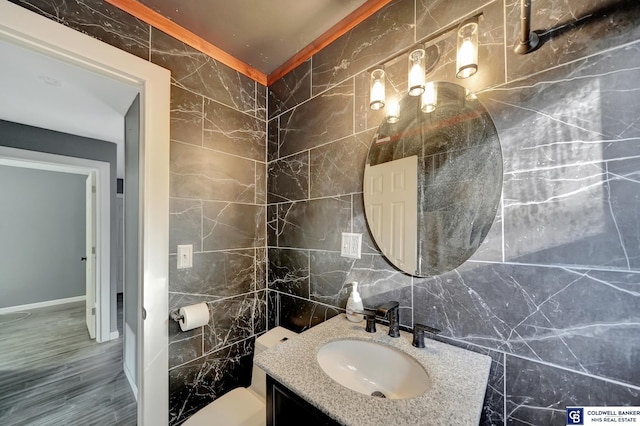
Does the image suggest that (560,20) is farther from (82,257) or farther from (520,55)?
(82,257)

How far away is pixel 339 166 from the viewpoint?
1249 mm

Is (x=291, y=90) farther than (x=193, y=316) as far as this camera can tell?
Yes

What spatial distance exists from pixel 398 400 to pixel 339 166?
0.99 meters

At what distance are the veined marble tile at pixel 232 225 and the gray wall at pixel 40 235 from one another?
4372 mm

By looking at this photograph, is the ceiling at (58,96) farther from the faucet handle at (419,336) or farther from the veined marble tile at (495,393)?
the veined marble tile at (495,393)

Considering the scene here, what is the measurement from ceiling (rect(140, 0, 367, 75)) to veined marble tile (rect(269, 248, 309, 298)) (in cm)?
125

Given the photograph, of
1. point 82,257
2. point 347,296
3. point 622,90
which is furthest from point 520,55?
point 82,257

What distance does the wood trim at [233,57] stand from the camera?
3.68ft

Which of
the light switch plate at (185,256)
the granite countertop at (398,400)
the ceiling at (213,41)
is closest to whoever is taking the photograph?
the granite countertop at (398,400)

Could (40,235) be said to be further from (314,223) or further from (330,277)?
(330,277)

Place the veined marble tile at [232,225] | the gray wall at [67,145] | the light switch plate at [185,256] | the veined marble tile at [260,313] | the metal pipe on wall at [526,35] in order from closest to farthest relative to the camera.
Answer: the metal pipe on wall at [526,35], the light switch plate at [185,256], the veined marble tile at [232,225], the veined marble tile at [260,313], the gray wall at [67,145]

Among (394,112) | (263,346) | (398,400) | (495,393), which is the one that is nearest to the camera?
(398,400)

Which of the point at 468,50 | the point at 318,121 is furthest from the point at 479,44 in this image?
the point at 318,121

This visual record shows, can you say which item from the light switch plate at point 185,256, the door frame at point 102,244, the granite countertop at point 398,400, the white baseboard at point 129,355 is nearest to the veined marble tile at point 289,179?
the light switch plate at point 185,256
